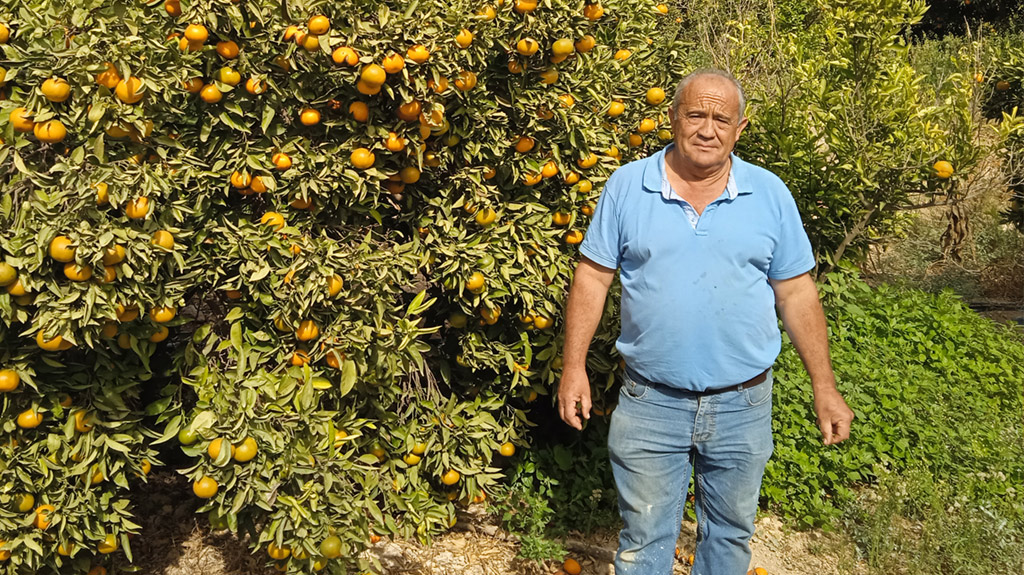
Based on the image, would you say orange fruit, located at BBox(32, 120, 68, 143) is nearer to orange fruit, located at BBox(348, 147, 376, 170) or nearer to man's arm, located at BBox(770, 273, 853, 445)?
orange fruit, located at BBox(348, 147, 376, 170)

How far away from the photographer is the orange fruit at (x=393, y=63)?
92.7 inches

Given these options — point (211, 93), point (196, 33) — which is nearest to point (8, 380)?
point (211, 93)

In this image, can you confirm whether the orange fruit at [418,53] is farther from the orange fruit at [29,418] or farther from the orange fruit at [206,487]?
the orange fruit at [29,418]

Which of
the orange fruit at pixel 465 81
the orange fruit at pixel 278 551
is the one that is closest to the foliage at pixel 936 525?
the orange fruit at pixel 278 551

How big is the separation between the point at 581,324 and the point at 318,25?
1070mm

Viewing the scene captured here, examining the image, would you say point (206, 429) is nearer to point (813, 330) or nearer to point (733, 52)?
point (813, 330)

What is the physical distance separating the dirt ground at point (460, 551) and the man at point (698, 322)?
87 cm

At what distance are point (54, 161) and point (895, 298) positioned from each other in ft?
12.4

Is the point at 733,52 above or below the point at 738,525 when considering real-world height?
above

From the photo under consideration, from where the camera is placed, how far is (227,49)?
2.43 metres

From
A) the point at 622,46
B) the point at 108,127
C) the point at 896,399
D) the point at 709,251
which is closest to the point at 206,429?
the point at 108,127

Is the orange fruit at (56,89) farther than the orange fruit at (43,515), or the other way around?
the orange fruit at (43,515)

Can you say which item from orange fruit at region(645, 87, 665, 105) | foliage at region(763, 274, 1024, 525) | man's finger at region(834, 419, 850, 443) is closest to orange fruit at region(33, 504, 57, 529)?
man's finger at region(834, 419, 850, 443)

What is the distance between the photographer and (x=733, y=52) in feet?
15.8
